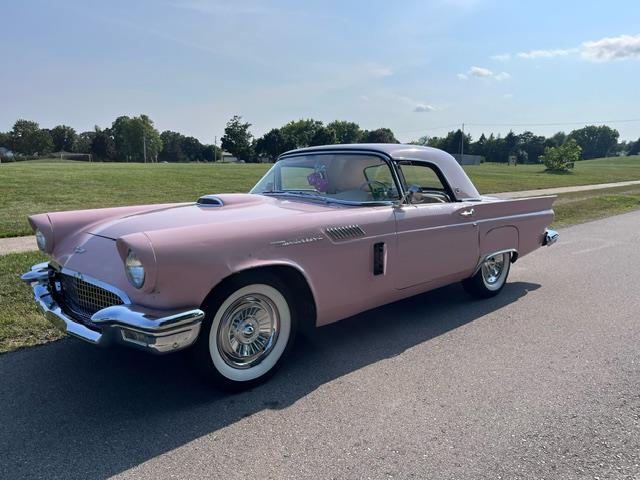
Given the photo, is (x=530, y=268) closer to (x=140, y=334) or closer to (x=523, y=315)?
(x=523, y=315)

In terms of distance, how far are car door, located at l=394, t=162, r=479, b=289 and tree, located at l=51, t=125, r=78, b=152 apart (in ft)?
394

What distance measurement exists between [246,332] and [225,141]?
88.3m

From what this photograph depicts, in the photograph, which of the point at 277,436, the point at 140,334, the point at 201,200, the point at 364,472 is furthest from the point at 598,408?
the point at 201,200

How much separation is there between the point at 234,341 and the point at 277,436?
2.23 feet

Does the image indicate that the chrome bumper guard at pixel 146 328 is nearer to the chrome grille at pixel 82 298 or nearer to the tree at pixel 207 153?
the chrome grille at pixel 82 298

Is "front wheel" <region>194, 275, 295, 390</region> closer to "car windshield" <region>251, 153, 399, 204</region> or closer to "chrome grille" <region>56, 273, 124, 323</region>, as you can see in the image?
"chrome grille" <region>56, 273, 124, 323</region>

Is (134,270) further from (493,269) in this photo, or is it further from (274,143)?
(274,143)

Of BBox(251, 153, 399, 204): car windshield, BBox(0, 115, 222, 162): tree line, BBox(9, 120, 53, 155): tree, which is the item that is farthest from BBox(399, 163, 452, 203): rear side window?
BBox(9, 120, 53, 155): tree

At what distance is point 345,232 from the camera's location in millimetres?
3371

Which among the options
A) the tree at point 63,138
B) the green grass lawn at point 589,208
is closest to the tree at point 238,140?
the tree at point 63,138

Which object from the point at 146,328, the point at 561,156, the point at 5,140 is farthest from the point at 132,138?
the point at 146,328

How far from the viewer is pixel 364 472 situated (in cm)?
224

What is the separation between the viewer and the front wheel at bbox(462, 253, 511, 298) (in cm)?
485

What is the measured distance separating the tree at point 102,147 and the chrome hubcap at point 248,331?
108m
